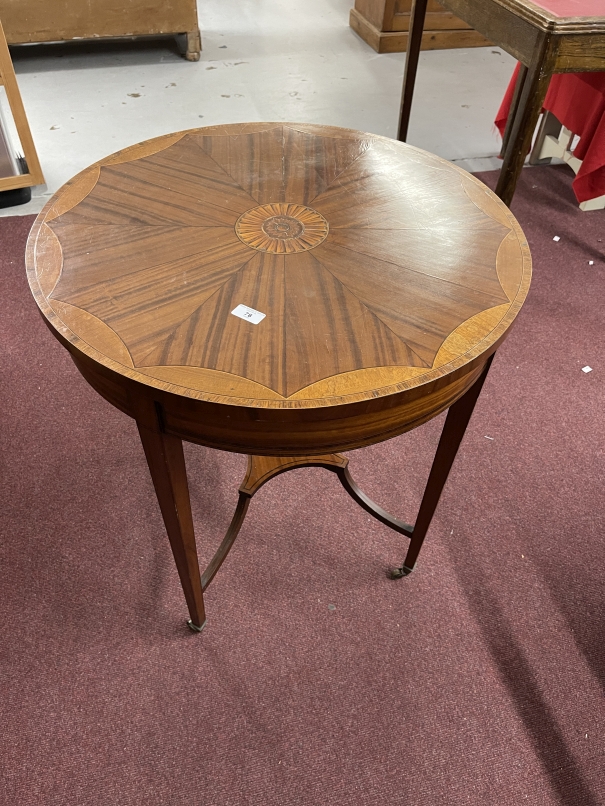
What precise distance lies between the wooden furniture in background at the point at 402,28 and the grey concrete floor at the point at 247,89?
66 millimetres

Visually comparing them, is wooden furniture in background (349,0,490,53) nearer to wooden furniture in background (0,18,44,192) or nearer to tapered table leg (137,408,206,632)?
wooden furniture in background (0,18,44,192)

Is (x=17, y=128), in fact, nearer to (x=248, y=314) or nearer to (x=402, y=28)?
(x=248, y=314)

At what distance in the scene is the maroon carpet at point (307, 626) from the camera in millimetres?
1091

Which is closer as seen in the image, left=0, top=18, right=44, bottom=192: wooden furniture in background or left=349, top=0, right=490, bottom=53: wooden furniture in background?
left=0, top=18, right=44, bottom=192: wooden furniture in background

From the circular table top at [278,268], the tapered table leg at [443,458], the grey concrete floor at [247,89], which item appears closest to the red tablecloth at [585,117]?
the grey concrete floor at [247,89]

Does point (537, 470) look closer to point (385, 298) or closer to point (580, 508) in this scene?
point (580, 508)

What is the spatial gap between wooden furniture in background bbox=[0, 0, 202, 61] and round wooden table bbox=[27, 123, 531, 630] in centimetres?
257

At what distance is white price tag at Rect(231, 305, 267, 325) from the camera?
82 cm

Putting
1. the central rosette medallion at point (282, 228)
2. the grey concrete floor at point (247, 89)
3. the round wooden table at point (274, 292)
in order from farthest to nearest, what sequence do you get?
the grey concrete floor at point (247, 89) → the central rosette medallion at point (282, 228) → the round wooden table at point (274, 292)

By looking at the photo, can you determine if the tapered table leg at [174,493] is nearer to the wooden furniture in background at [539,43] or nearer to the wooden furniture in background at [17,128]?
the wooden furniture in background at [539,43]

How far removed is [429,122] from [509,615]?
8.50ft

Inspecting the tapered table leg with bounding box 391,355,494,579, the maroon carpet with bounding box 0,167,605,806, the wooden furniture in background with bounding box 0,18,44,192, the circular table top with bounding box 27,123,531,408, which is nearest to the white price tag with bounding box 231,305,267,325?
the circular table top with bounding box 27,123,531,408

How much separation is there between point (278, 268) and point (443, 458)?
484mm

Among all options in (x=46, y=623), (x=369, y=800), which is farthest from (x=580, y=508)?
(x=46, y=623)
